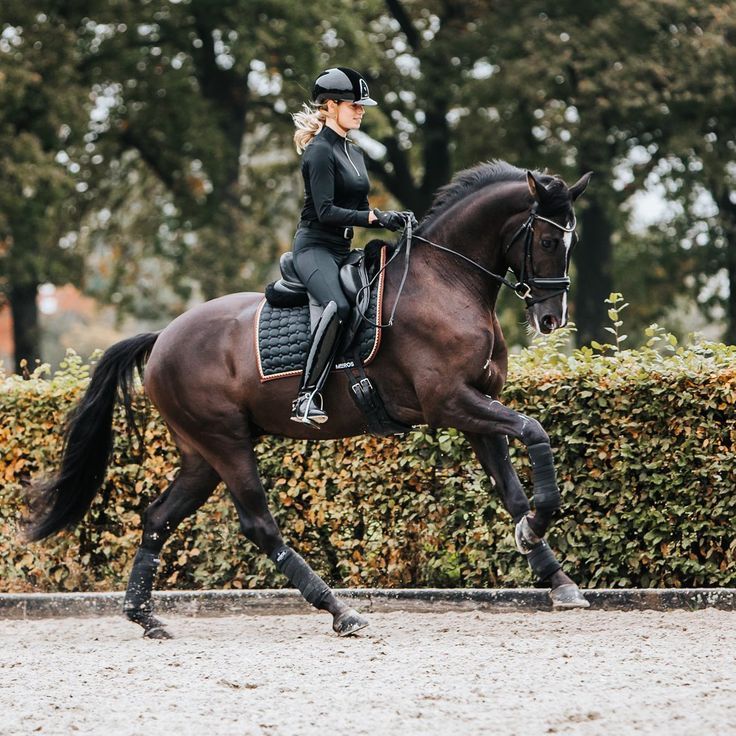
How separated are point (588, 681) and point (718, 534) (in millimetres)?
2633

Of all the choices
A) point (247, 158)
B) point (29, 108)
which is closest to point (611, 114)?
point (247, 158)

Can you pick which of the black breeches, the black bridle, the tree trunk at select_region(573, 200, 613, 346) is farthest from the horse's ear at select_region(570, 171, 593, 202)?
the tree trunk at select_region(573, 200, 613, 346)

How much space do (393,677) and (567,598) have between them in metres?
1.47

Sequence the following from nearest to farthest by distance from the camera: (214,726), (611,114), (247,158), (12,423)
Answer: (214,726)
(12,423)
(611,114)
(247,158)

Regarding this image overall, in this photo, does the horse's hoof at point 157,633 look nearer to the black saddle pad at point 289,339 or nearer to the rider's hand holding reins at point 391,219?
the black saddle pad at point 289,339

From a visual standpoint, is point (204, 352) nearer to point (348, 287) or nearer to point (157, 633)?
point (348, 287)

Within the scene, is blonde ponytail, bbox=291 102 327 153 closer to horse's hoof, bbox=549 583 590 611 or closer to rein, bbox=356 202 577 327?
rein, bbox=356 202 577 327

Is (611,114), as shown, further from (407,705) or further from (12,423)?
(407,705)

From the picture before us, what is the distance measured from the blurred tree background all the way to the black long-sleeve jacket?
1712 cm

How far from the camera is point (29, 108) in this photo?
24547 millimetres

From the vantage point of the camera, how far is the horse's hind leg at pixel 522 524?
271 inches

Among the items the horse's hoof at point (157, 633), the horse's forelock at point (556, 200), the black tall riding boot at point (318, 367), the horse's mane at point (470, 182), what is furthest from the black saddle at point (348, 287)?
the horse's hoof at point (157, 633)

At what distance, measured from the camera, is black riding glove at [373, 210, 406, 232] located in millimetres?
7230

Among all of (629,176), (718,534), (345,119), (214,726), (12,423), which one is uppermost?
(629,176)
